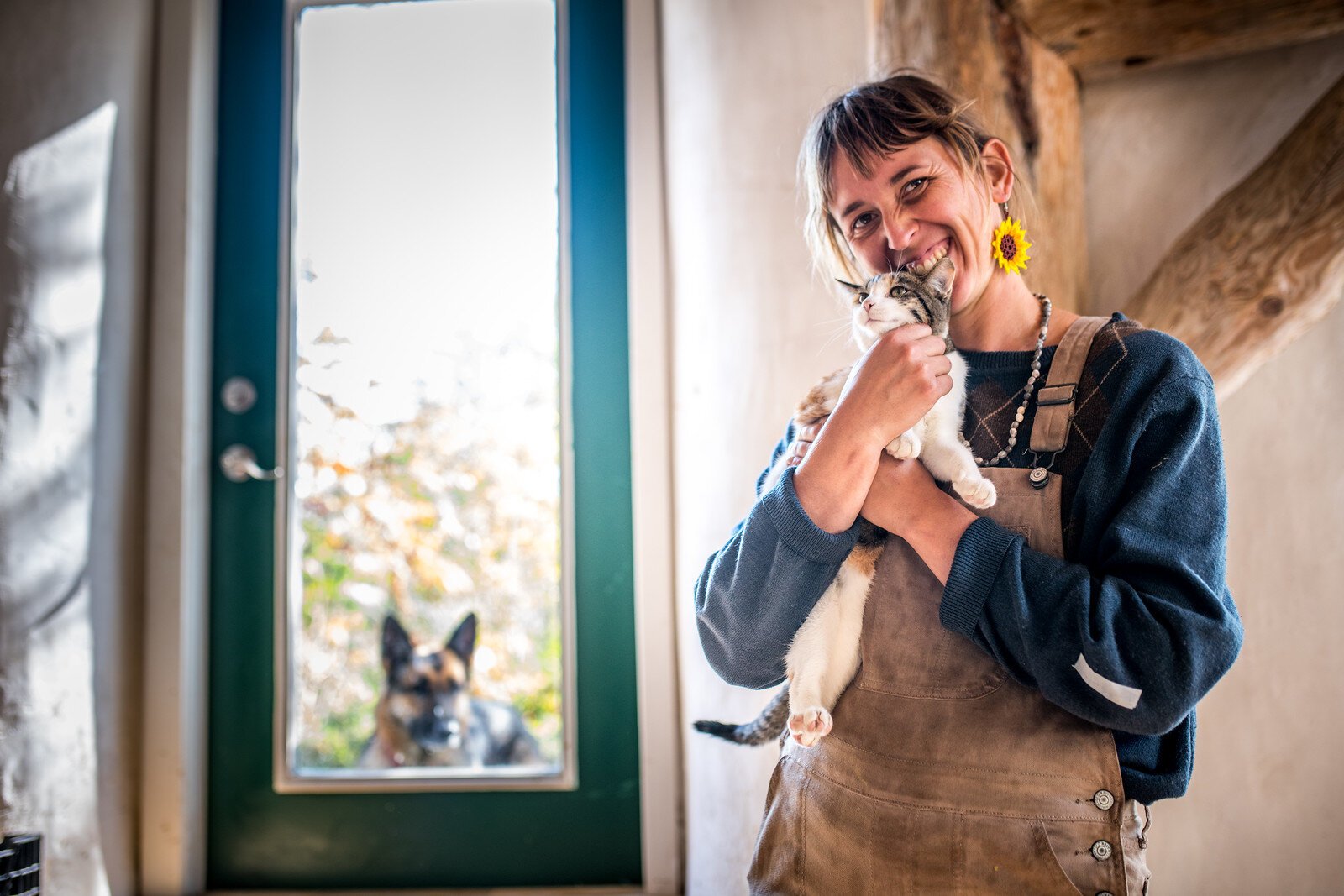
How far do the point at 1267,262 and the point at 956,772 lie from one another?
3.63 ft

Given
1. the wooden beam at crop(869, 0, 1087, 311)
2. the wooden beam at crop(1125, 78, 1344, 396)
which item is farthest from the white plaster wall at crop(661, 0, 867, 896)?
the wooden beam at crop(1125, 78, 1344, 396)

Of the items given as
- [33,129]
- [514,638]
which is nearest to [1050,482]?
[514,638]

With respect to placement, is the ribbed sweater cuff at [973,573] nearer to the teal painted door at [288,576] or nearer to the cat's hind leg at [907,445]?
the cat's hind leg at [907,445]

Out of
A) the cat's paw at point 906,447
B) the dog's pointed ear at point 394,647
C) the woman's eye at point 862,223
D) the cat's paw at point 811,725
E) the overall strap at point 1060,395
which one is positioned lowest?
the dog's pointed ear at point 394,647

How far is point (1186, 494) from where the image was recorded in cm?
82

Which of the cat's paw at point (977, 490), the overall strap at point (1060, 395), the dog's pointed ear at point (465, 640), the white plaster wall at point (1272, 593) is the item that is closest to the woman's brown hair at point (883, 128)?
the overall strap at point (1060, 395)

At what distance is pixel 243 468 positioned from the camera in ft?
7.13

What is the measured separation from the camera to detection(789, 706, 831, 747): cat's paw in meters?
0.95

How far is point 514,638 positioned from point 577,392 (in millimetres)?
594

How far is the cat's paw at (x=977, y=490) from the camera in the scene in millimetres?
902

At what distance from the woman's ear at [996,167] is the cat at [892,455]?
12cm

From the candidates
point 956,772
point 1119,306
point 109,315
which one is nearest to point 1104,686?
point 956,772

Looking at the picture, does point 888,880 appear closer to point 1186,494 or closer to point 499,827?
point 1186,494

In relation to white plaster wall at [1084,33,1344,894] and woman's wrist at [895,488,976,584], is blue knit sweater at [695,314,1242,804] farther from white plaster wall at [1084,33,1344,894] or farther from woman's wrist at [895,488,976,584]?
white plaster wall at [1084,33,1344,894]
